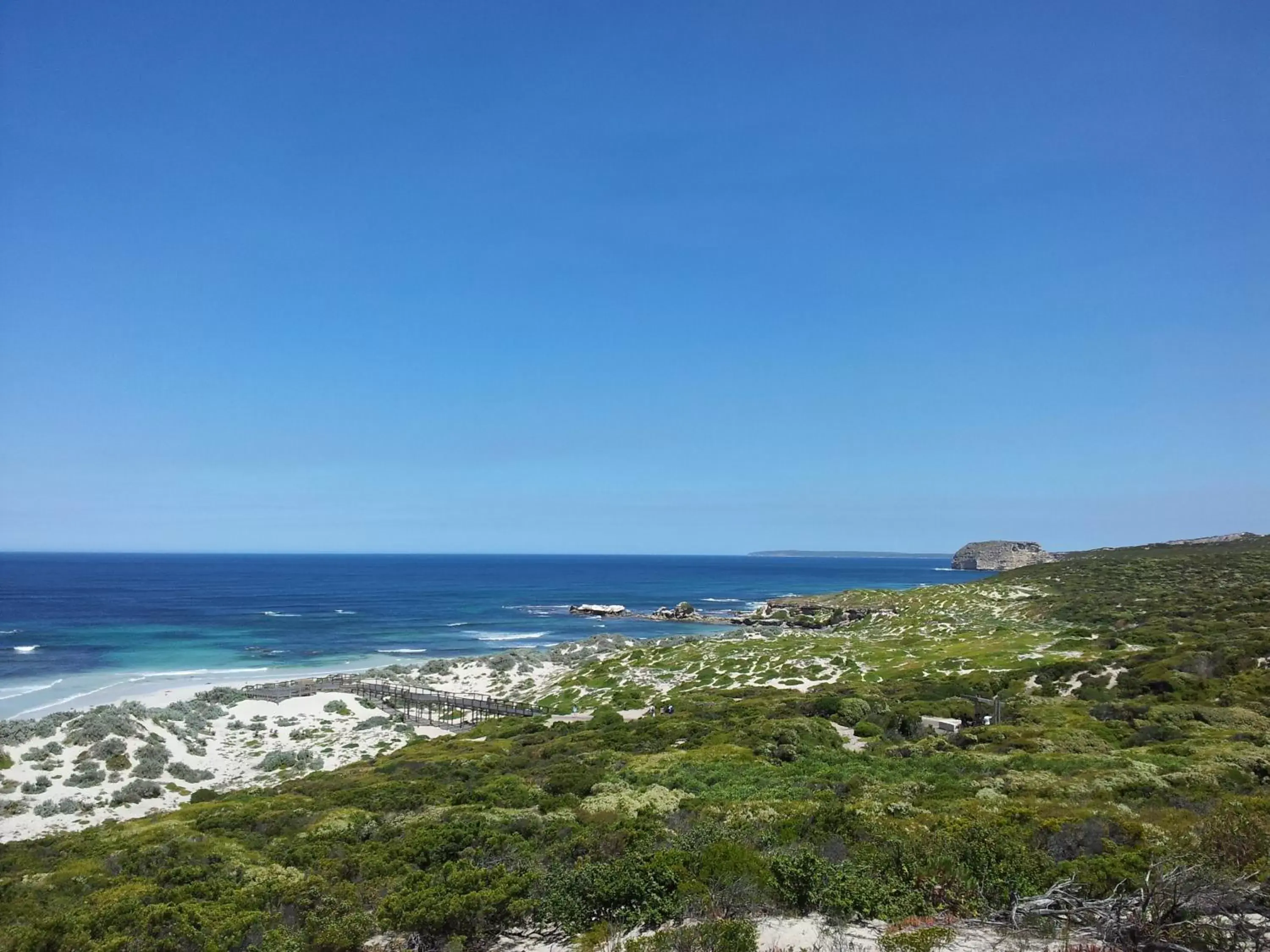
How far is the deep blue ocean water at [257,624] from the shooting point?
5203cm

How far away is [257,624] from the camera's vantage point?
83938mm

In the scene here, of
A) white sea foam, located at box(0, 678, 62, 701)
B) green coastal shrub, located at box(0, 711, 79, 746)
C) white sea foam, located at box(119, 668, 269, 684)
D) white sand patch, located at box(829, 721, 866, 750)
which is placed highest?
white sand patch, located at box(829, 721, 866, 750)

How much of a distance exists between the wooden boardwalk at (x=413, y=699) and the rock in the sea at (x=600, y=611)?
5580cm

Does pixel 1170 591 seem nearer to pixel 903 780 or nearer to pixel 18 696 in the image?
pixel 903 780

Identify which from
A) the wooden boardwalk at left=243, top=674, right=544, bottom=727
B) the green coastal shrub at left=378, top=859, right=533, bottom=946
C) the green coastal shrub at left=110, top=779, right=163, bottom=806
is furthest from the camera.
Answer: the wooden boardwalk at left=243, top=674, right=544, bottom=727

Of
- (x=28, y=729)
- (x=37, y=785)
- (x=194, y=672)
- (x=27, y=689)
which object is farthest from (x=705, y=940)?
(x=194, y=672)

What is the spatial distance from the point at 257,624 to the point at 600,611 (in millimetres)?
→ 45198

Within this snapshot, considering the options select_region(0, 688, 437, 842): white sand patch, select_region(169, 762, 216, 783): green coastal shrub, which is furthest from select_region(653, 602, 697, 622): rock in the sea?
select_region(169, 762, 216, 783): green coastal shrub

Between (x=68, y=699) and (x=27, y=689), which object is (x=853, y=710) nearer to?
(x=68, y=699)

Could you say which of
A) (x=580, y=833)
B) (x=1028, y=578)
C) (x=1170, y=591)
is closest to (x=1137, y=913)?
(x=580, y=833)

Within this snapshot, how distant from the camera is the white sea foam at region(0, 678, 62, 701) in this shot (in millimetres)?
43219

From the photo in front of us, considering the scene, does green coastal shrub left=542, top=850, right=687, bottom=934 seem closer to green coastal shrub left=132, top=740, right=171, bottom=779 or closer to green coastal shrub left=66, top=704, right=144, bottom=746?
green coastal shrub left=132, top=740, right=171, bottom=779

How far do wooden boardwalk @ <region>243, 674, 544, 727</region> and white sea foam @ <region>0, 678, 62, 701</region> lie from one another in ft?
42.6

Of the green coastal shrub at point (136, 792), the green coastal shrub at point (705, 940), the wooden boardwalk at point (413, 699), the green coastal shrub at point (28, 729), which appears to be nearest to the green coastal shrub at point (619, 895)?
the green coastal shrub at point (705, 940)
